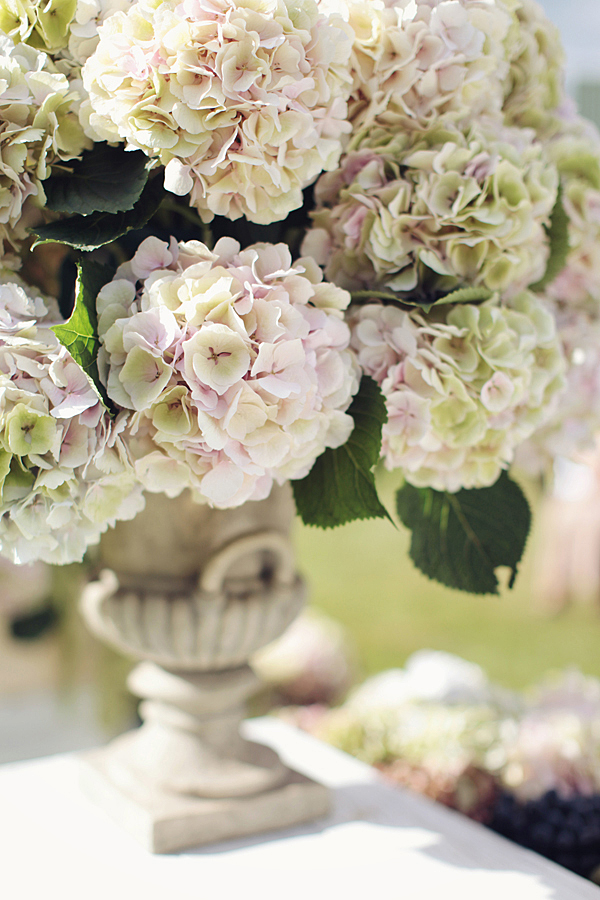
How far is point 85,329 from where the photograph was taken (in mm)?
472

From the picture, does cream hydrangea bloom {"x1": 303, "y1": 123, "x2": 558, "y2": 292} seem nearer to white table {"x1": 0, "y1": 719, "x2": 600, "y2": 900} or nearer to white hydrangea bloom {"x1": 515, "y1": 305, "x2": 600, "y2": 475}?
white hydrangea bloom {"x1": 515, "y1": 305, "x2": 600, "y2": 475}

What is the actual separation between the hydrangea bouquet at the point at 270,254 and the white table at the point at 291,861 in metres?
0.24

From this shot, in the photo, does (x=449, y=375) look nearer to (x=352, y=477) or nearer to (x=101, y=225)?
(x=352, y=477)

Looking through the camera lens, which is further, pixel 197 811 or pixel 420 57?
pixel 197 811

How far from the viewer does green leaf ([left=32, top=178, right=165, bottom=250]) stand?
50 centimetres

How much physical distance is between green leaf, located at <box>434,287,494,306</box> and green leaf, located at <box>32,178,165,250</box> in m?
0.20

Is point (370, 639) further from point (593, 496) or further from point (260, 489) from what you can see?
point (260, 489)

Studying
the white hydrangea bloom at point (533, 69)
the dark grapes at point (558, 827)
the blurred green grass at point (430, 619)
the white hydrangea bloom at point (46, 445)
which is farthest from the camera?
the blurred green grass at point (430, 619)

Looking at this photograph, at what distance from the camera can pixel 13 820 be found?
74 centimetres

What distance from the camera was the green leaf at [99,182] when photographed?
0.50 meters

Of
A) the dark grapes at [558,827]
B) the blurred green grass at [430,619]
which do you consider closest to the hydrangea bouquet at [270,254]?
the dark grapes at [558,827]

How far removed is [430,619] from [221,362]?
2.90 meters

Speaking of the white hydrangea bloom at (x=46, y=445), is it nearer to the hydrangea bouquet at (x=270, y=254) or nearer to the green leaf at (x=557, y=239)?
the hydrangea bouquet at (x=270, y=254)

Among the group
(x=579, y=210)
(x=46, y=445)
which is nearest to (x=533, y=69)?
(x=579, y=210)
